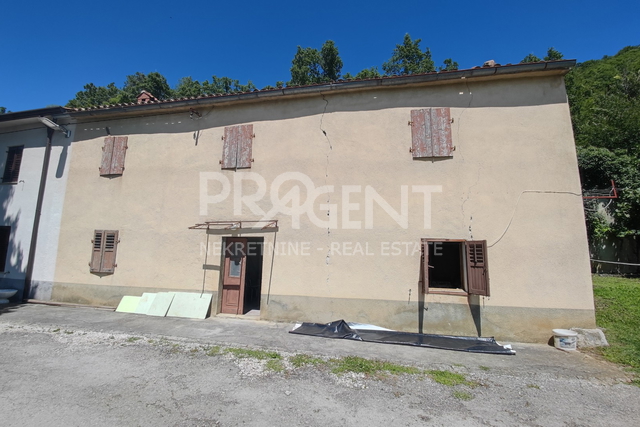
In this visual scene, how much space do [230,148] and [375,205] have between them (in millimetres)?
4257

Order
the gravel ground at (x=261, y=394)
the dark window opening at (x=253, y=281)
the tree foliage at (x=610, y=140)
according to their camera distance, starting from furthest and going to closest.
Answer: the tree foliage at (x=610, y=140), the dark window opening at (x=253, y=281), the gravel ground at (x=261, y=394)

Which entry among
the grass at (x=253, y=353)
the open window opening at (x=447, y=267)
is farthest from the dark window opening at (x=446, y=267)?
the grass at (x=253, y=353)

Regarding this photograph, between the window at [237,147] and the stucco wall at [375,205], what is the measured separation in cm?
19

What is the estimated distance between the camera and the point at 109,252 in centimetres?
822

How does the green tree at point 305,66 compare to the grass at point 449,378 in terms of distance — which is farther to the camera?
the green tree at point 305,66

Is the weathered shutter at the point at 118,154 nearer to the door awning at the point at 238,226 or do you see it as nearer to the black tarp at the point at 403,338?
the door awning at the point at 238,226

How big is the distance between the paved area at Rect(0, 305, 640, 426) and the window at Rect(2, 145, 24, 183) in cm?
628

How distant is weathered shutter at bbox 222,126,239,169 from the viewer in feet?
25.7

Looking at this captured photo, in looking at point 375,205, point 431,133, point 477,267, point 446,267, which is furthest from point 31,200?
point 446,267

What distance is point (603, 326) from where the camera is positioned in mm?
6191

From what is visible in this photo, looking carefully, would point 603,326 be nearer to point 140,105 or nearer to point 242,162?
point 242,162

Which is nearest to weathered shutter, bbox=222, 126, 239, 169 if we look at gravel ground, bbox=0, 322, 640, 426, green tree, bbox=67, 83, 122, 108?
gravel ground, bbox=0, 322, 640, 426

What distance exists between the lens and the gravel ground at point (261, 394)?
3242 mm

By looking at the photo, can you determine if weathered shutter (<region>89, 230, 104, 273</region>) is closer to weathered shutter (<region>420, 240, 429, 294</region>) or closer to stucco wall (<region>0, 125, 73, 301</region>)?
stucco wall (<region>0, 125, 73, 301</region>)
